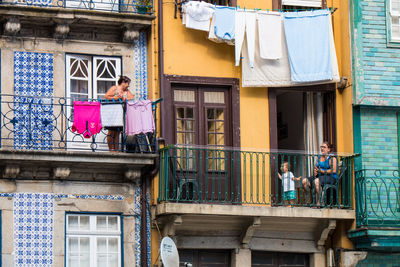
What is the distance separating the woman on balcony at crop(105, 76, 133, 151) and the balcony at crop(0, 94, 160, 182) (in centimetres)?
10

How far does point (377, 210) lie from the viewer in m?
23.0

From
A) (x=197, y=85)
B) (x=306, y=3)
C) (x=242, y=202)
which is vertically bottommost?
(x=242, y=202)

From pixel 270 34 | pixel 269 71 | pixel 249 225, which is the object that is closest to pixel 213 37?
pixel 270 34

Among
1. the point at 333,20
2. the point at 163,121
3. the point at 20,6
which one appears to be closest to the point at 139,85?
the point at 163,121

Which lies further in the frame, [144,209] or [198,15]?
[198,15]

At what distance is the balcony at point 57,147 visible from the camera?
21.6m

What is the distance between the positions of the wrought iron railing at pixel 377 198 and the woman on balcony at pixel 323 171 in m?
0.50

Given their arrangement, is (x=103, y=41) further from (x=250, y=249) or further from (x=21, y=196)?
(x=250, y=249)

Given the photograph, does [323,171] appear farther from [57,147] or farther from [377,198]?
[57,147]

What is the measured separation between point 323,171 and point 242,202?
5.93 ft

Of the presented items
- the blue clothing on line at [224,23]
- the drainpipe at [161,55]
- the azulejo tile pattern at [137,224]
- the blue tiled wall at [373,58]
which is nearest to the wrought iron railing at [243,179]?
the azulejo tile pattern at [137,224]

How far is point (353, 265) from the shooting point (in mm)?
22859

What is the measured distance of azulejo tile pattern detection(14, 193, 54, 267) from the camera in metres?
21.5

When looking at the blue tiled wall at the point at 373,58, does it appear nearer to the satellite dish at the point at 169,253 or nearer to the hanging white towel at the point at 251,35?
the hanging white towel at the point at 251,35
